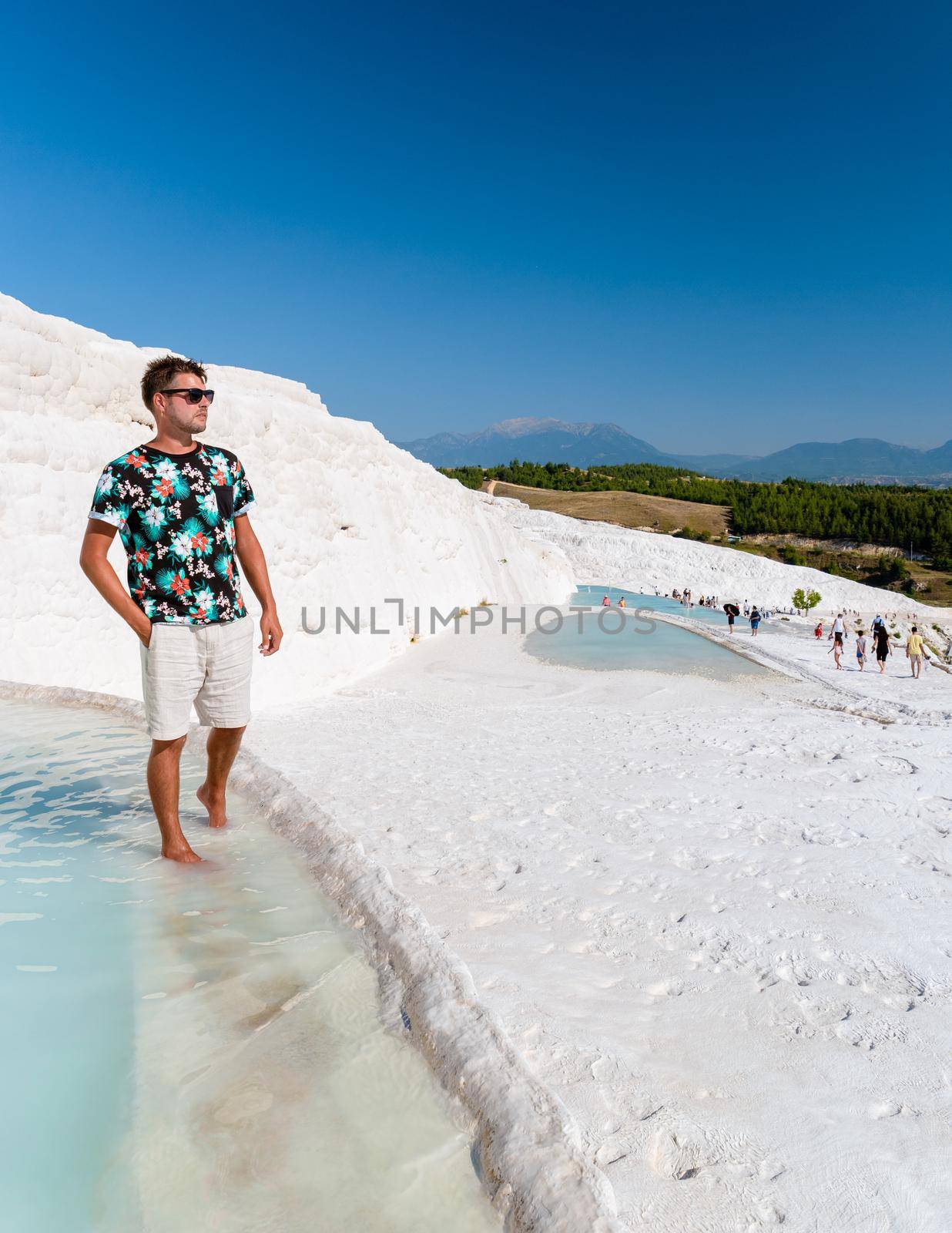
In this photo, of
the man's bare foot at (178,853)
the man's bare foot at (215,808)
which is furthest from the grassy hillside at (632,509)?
the man's bare foot at (178,853)

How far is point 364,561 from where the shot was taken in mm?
14719

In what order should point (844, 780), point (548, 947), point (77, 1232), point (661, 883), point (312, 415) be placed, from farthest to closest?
point (312, 415), point (844, 780), point (661, 883), point (548, 947), point (77, 1232)

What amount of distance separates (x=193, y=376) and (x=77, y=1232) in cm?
277

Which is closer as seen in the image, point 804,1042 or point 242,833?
point 804,1042

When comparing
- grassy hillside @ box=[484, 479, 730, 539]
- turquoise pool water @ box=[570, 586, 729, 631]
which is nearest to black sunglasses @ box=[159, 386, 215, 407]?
turquoise pool water @ box=[570, 586, 729, 631]

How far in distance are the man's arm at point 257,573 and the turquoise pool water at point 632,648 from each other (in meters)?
11.9

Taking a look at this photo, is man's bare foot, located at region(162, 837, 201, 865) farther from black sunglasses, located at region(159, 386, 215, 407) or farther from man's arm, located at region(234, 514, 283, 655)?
black sunglasses, located at region(159, 386, 215, 407)

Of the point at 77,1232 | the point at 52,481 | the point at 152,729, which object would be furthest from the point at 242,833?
the point at 52,481

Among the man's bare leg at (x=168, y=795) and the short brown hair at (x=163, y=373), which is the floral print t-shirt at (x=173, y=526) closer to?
the short brown hair at (x=163, y=373)

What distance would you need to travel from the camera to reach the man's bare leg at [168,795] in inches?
128

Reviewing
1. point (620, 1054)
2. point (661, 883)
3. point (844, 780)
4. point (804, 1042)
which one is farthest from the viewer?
point (844, 780)

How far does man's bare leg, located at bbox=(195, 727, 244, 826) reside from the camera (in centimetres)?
351

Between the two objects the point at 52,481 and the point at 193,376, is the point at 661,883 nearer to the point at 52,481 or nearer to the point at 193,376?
the point at 193,376

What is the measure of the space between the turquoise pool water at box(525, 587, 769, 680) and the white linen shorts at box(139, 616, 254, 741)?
1207 cm
